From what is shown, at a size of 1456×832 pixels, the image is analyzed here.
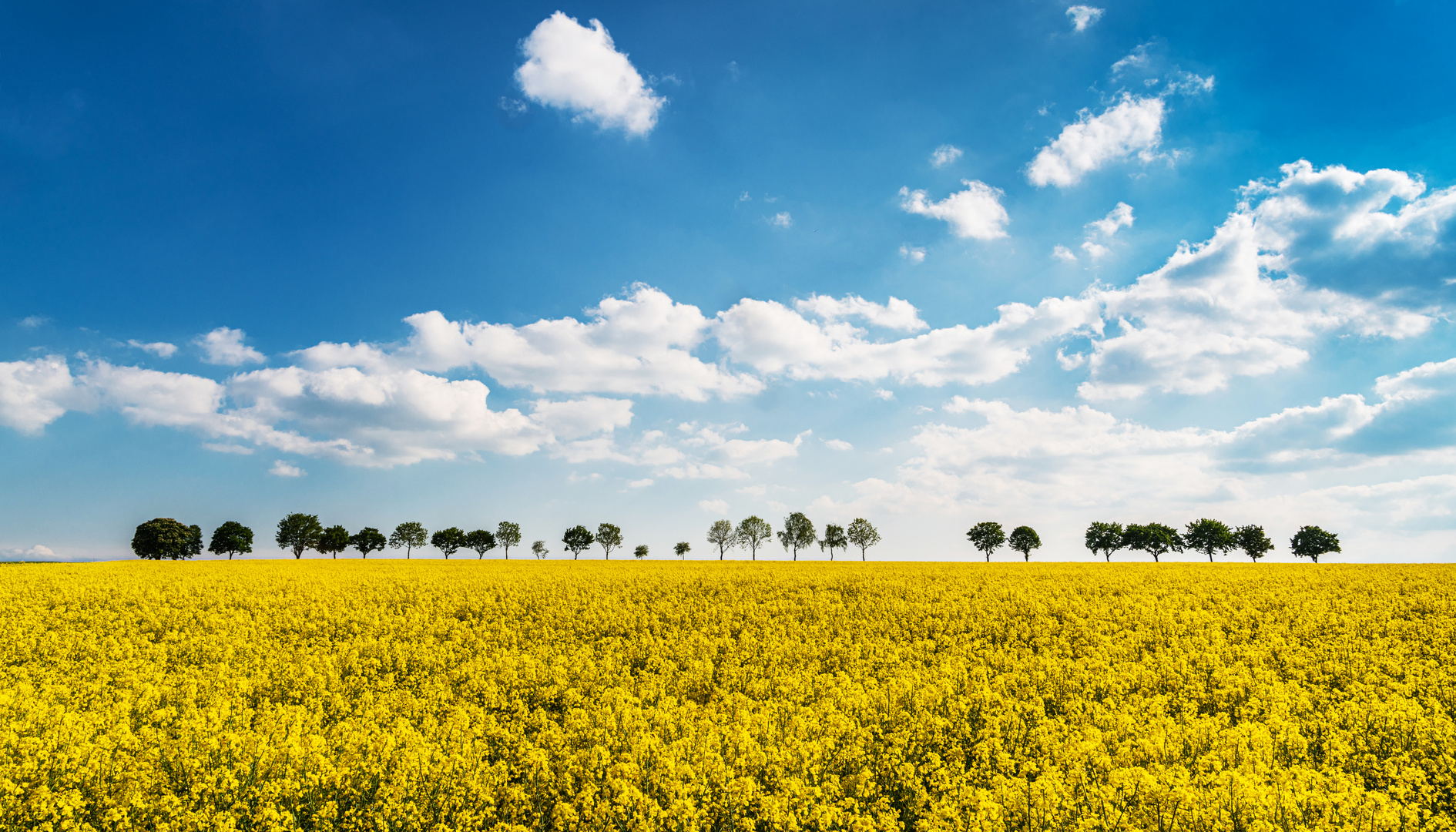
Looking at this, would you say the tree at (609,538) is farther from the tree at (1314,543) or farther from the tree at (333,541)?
the tree at (1314,543)

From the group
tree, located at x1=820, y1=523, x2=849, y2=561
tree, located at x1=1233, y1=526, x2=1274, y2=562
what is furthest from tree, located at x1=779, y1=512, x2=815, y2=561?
tree, located at x1=1233, y1=526, x2=1274, y2=562

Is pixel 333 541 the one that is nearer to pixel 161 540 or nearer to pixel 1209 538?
pixel 161 540

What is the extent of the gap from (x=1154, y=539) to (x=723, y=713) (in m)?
104

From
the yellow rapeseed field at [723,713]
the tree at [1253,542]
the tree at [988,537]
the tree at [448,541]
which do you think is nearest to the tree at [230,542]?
the tree at [448,541]

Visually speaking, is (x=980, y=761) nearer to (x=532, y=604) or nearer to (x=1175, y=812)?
(x=1175, y=812)

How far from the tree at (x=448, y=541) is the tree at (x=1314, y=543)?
138044mm

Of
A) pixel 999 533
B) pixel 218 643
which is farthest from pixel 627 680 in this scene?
pixel 999 533

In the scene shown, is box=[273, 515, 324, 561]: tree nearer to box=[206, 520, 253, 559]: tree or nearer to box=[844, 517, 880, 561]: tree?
box=[206, 520, 253, 559]: tree

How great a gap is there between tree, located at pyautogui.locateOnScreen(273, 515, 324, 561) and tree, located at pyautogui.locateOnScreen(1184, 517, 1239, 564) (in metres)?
137

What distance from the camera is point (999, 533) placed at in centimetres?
10356

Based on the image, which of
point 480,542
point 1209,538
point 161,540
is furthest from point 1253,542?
point 161,540

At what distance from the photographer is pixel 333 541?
9644cm

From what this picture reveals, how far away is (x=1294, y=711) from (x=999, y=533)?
98295 millimetres

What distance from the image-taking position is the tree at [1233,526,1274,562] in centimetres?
8994
